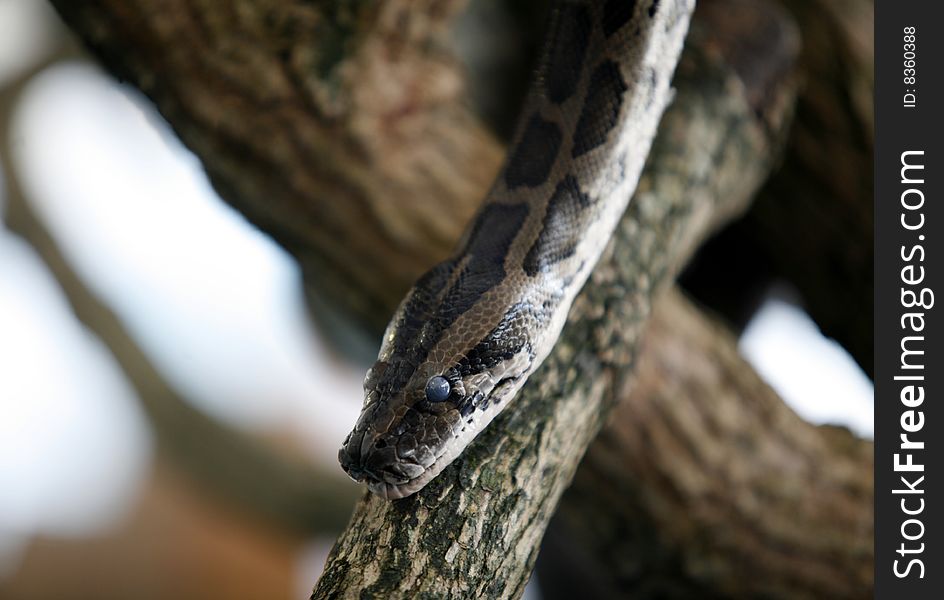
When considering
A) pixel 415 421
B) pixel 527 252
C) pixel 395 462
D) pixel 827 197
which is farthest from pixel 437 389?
pixel 827 197

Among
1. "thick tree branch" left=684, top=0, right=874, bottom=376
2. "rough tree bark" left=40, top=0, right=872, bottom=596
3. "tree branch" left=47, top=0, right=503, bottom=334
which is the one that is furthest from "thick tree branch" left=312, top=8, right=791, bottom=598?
"thick tree branch" left=684, top=0, right=874, bottom=376

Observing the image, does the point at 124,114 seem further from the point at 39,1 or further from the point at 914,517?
the point at 914,517

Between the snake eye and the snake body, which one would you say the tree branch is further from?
the snake eye

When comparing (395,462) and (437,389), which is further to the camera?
(437,389)

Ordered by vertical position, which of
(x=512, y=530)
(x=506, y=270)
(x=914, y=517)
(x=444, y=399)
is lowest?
(x=512, y=530)

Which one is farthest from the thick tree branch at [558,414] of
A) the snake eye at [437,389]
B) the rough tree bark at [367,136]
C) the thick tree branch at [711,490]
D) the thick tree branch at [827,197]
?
the thick tree branch at [827,197]

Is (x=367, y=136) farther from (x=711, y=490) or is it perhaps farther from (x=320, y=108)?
(x=711, y=490)

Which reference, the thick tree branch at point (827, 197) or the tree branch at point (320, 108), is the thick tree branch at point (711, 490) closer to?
the tree branch at point (320, 108)

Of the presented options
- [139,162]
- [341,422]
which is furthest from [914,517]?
[139,162]
